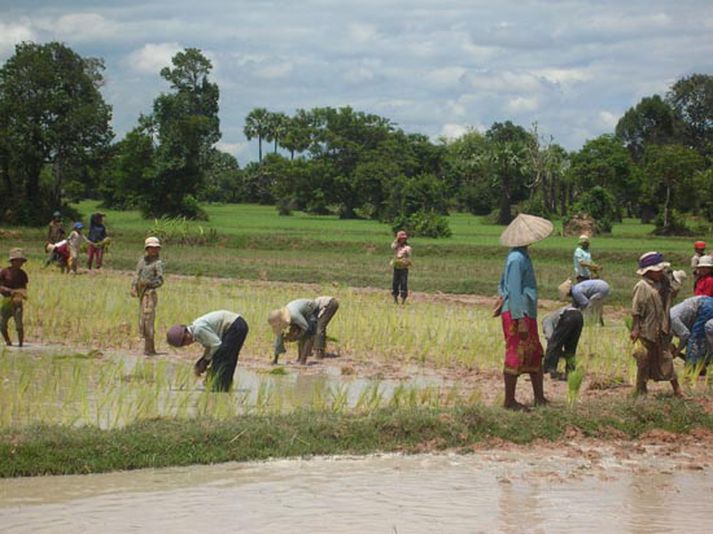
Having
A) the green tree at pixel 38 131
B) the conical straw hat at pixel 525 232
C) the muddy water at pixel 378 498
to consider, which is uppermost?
the green tree at pixel 38 131

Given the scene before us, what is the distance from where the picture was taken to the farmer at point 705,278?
11.4 metres

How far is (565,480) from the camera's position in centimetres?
748

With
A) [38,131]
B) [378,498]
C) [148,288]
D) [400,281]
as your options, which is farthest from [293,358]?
[38,131]

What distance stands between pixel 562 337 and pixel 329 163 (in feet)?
162

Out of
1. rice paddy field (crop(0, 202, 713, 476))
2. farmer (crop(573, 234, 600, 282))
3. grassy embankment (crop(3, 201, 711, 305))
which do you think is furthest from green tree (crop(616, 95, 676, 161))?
farmer (crop(573, 234, 600, 282))

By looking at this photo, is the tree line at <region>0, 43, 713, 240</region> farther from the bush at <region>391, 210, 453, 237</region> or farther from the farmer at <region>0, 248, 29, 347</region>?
the farmer at <region>0, 248, 29, 347</region>

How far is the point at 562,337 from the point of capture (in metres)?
11.0

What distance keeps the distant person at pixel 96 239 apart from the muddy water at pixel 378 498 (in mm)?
16821

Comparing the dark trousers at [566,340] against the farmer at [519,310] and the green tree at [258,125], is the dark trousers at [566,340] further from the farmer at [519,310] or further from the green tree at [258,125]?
the green tree at [258,125]

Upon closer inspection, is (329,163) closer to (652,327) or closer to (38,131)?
(38,131)

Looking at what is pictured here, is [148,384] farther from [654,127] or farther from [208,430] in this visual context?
[654,127]

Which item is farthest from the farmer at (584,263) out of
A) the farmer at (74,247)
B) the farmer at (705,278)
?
the farmer at (74,247)

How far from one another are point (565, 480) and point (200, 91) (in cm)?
4894

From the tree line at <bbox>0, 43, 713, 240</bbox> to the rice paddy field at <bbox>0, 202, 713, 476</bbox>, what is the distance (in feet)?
46.2
